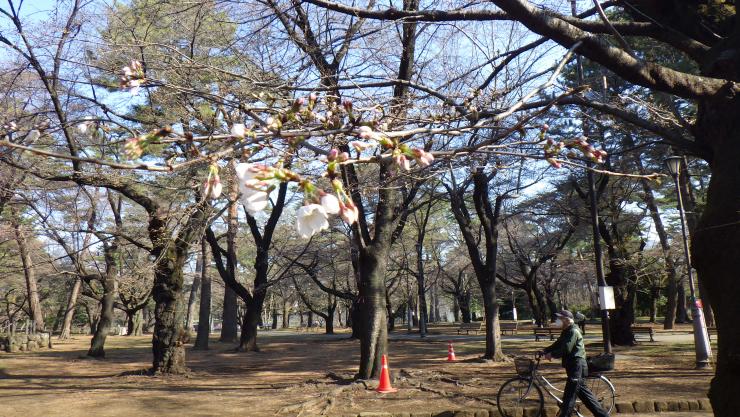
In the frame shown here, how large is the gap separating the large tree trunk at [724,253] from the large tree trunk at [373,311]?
24.5ft

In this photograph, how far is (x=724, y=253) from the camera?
4828mm

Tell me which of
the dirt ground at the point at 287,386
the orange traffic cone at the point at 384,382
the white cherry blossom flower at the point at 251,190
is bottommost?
the dirt ground at the point at 287,386

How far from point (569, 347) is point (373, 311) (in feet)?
16.8

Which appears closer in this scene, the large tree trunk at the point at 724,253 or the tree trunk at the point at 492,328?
the large tree trunk at the point at 724,253

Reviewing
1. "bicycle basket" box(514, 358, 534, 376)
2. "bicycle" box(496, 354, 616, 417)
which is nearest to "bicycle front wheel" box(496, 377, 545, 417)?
"bicycle" box(496, 354, 616, 417)

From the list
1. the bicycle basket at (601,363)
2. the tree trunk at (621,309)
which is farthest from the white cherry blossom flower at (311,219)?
the tree trunk at (621,309)

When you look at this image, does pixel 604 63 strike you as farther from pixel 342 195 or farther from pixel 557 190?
pixel 557 190

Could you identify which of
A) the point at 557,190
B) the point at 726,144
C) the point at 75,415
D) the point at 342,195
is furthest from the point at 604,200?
the point at 342,195

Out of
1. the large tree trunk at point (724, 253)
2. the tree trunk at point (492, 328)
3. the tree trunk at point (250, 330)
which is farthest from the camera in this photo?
the tree trunk at point (250, 330)

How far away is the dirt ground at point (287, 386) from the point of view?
31.3 ft

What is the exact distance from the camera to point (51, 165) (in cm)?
1377

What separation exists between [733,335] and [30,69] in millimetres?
15360

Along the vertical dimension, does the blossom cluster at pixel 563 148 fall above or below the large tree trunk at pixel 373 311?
above

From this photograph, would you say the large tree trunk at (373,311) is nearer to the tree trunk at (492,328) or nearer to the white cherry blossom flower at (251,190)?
the tree trunk at (492,328)
